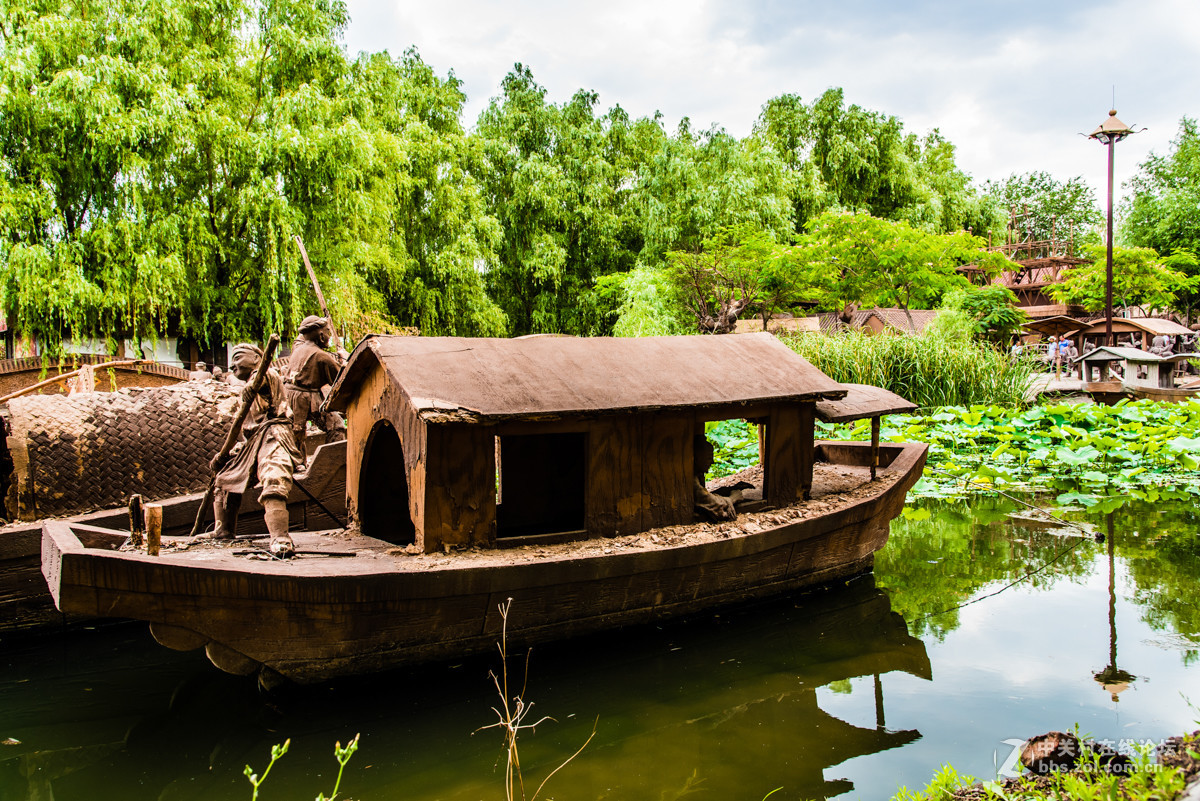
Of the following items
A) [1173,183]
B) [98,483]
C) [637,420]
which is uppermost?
[1173,183]

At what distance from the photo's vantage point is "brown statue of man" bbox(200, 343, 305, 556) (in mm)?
4871

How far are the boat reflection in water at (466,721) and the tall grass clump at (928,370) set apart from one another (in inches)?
346

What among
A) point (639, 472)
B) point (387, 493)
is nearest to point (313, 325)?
point (387, 493)

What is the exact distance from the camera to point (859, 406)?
22.1 feet

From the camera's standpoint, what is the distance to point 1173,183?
32906mm

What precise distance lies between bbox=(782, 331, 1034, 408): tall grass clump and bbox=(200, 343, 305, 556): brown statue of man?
1060cm

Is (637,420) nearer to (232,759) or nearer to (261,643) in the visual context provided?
(261,643)

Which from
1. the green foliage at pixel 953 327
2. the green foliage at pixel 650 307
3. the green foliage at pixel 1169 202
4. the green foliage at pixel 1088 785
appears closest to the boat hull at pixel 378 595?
the green foliage at pixel 1088 785

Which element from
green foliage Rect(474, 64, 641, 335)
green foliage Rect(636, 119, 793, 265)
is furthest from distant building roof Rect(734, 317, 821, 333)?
green foliage Rect(474, 64, 641, 335)

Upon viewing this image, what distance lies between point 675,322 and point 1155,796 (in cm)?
1974

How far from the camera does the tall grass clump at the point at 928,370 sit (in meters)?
13.9

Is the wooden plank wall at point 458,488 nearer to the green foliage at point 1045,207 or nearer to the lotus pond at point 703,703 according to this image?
the lotus pond at point 703,703

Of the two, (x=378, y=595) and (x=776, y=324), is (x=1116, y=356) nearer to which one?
(x=776, y=324)

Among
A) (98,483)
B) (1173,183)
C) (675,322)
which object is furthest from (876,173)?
(98,483)
